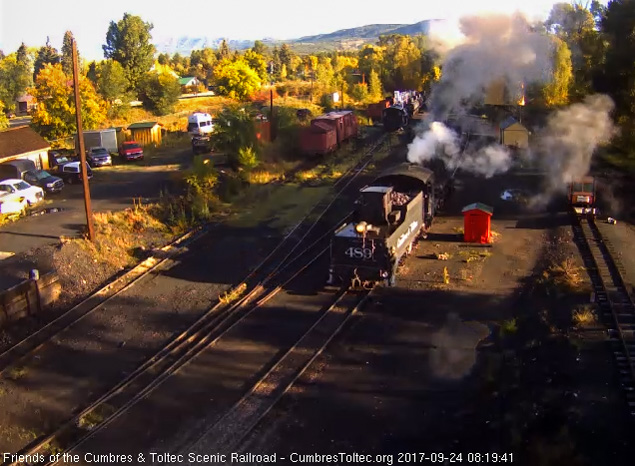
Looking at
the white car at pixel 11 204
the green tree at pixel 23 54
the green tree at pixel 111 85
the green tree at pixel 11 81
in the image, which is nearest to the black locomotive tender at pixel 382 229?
the white car at pixel 11 204

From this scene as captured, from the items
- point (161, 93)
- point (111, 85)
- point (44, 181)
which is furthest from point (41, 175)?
point (161, 93)

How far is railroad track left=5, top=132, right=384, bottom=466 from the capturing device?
33.8 feet

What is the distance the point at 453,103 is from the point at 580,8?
45.1 metres

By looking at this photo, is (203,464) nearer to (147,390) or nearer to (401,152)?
(147,390)

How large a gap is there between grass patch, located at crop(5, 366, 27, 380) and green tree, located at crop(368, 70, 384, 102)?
62128 millimetres

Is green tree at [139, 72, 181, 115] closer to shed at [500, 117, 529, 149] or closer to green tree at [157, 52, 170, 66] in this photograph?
shed at [500, 117, 529, 149]

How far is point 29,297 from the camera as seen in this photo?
51.0 feet

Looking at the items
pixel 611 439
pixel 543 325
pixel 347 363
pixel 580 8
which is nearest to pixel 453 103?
pixel 543 325

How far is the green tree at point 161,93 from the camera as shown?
2394 inches

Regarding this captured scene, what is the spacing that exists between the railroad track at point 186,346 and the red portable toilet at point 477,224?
503cm

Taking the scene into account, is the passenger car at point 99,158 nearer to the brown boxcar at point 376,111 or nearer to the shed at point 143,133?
the shed at point 143,133

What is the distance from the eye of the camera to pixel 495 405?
10.6m

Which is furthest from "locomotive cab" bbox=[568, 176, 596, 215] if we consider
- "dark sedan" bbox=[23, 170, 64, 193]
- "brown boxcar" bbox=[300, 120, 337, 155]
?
"dark sedan" bbox=[23, 170, 64, 193]

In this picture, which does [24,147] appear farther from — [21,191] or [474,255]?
[474,255]
